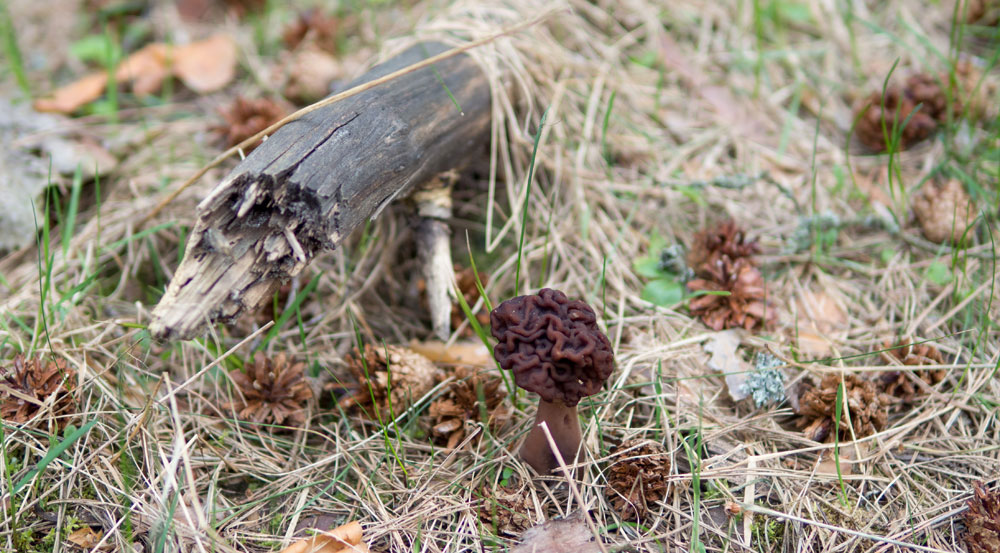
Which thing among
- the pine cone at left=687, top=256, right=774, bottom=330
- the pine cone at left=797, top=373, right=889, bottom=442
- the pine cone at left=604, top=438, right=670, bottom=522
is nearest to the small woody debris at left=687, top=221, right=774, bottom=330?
the pine cone at left=687, top=256, right=774, bottom=330

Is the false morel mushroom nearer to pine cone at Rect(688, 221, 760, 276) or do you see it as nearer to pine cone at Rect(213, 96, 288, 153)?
pine cone at Rect(688, 221, 760, 276)

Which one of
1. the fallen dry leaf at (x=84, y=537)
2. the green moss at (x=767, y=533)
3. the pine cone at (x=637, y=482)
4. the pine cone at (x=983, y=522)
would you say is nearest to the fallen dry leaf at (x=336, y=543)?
the fallen dry leaf at (x=84, y=537)

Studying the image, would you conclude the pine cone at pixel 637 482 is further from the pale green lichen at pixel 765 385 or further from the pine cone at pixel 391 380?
the pine cone at pixel 391 380

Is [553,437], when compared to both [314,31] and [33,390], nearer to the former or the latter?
[33,390]

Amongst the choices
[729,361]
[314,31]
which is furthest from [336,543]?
[314,31]

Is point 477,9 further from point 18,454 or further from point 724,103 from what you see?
point 18,454
